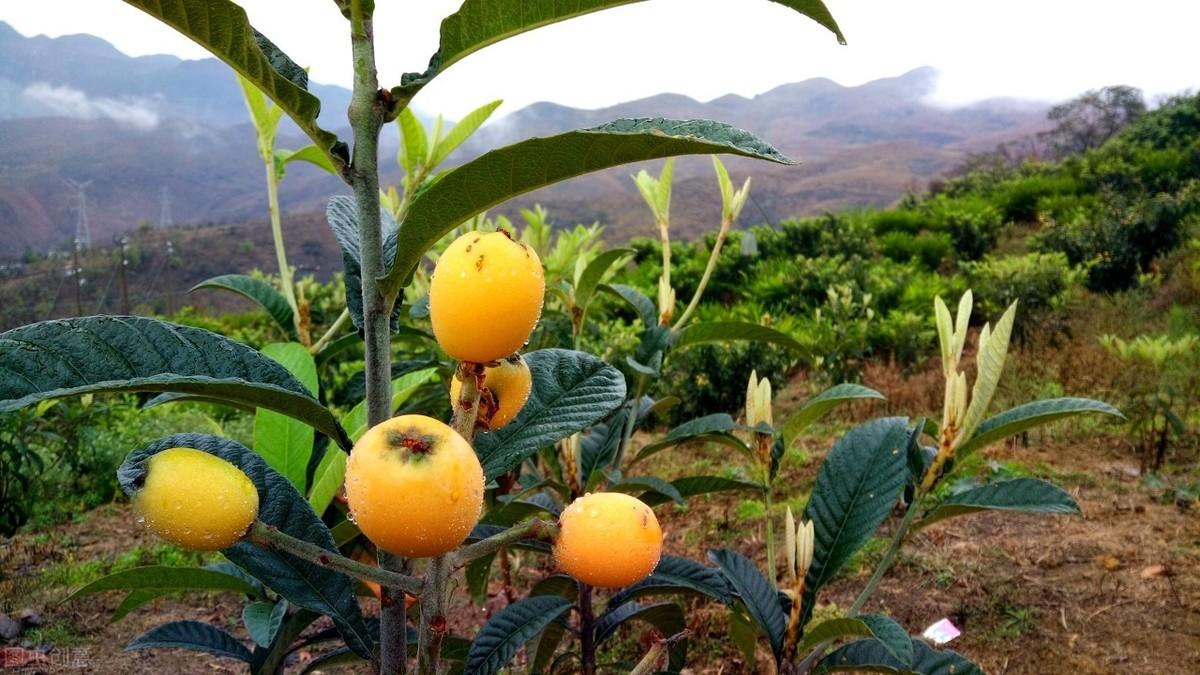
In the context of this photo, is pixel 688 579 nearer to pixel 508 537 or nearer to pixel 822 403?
pixel 822 403

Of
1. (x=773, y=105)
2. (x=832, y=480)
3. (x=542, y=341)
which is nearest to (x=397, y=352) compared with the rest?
(x=542, y=341)

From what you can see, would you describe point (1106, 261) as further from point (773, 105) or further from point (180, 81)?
point (180, 81)

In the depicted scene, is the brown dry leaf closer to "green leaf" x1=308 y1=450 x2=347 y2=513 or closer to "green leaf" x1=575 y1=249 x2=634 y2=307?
"green leaf" x1=575 y1=249 x2=634 y2=307

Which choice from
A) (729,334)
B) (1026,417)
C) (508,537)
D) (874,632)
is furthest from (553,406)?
(729,334)

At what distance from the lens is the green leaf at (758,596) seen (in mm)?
1236

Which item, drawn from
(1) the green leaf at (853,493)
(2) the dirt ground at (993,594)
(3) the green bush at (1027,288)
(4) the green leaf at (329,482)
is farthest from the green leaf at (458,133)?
(3) the green bush at (1027,288)

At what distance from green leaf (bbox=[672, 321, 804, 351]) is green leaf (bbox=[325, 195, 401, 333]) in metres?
0.92

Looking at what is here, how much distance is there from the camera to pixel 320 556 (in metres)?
0.61

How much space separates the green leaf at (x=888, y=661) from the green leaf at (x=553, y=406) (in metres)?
0.62

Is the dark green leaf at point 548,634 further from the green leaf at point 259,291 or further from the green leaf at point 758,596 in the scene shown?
the green leaf at point 259,291

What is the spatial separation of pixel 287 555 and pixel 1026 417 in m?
1.10

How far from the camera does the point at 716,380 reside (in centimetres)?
499

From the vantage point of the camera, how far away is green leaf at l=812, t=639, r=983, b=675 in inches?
45.8

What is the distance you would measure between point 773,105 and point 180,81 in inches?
2712
